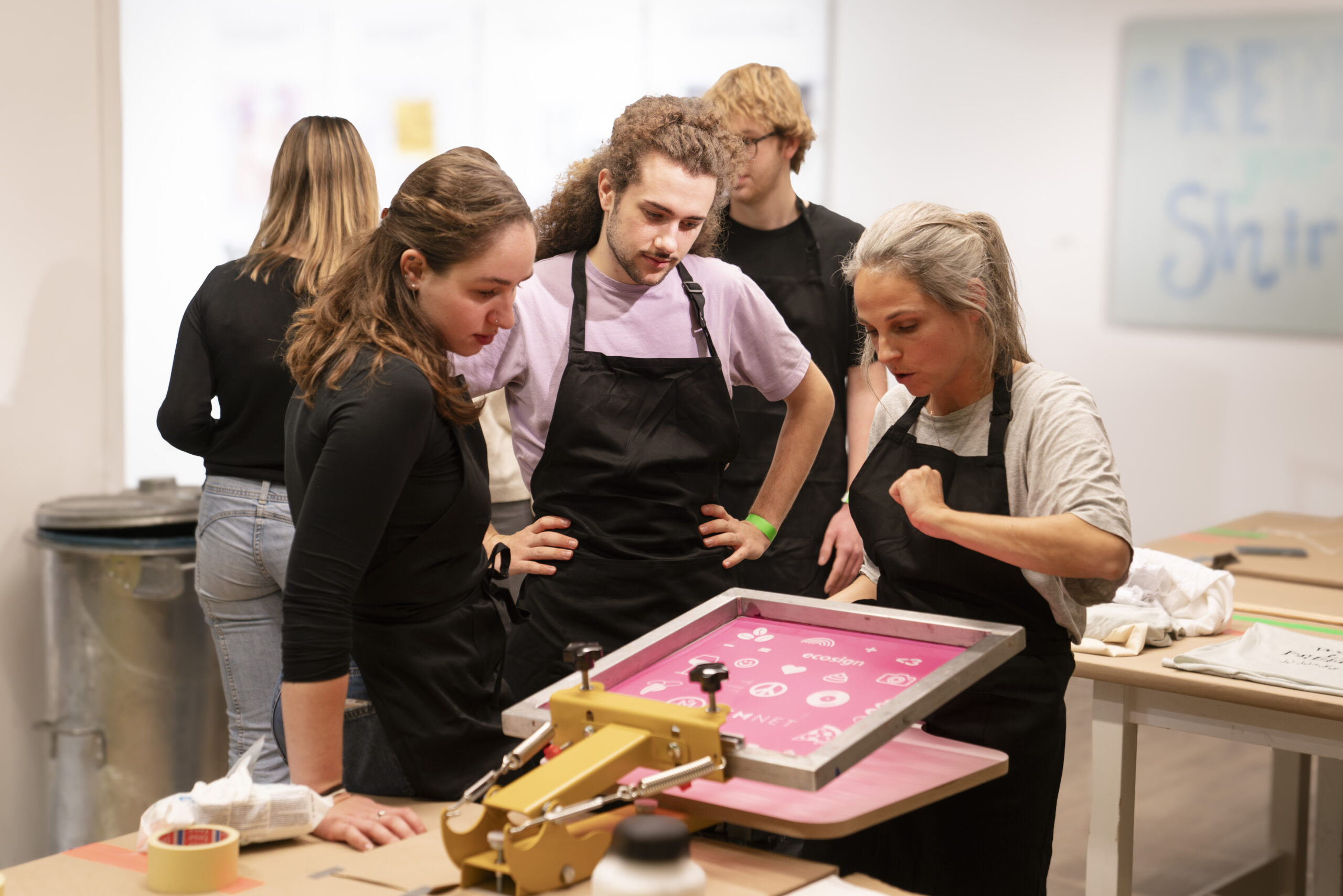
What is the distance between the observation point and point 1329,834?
3254 mm

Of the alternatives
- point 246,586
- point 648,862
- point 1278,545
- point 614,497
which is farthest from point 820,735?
point 1278,545

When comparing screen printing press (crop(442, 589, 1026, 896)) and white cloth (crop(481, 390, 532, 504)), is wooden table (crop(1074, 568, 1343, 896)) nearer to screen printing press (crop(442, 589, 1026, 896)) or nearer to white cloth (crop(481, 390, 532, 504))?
screen printing press (crop(442, 589, 1026, 896))

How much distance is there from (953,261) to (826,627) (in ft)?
1.75

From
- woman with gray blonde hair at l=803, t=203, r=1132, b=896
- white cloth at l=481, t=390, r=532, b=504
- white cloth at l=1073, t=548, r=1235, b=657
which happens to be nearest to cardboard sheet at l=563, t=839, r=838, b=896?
woman with gray blonde hair at l=803, t=203, r=1132, b=896

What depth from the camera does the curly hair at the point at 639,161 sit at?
201cm

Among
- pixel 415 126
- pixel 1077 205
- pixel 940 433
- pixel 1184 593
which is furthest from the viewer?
pixel 1077 205

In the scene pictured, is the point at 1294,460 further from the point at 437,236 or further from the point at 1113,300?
the point at 437,236

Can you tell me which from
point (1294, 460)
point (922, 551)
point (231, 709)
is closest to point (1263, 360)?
point (1294, 460)

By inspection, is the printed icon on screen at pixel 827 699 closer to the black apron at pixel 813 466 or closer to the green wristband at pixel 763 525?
the green wristband at pixel 763 525

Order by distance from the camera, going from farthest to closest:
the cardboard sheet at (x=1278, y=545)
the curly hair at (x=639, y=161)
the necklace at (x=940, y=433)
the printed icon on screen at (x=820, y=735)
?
the cardboard sheet at (x=1278, y=545)
the curly hair at (x=639, y=161)
the necklace at (x=940, y=433)
the printed icon on screen at (x=820, y=735)

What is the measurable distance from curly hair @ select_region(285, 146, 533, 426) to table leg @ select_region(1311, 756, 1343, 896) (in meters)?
2.68

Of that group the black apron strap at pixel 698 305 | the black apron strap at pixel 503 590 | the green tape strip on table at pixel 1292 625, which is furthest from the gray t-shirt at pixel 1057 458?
the green tape strip on table at pixel 1292 625

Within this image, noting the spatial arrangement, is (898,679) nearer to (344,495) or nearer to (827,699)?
(827,699)

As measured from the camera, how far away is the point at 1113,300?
5016 millimetres
